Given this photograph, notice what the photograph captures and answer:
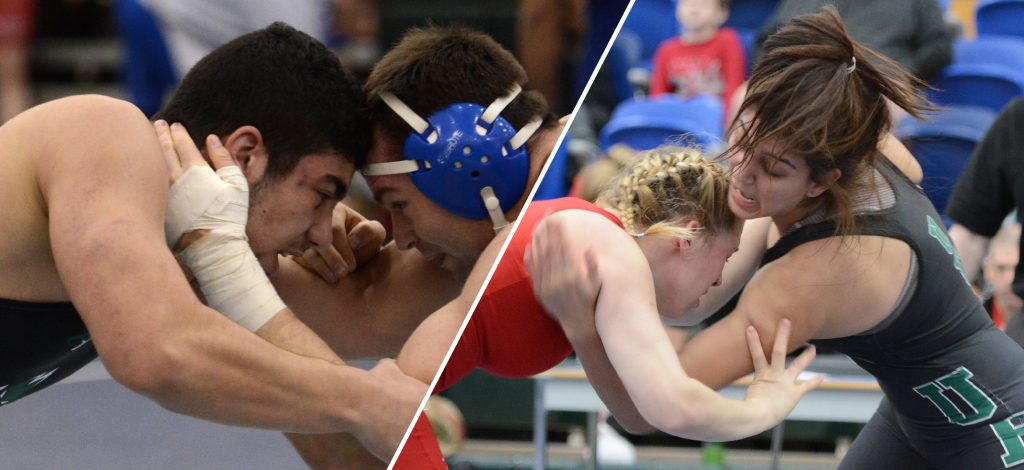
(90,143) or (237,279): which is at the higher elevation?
(90,143)

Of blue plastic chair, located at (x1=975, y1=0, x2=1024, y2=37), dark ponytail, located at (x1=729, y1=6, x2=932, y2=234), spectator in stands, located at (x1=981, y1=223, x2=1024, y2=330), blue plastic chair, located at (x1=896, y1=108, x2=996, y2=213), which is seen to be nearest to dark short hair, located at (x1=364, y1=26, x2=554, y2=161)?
dark ponytail, located at (x1=729, y1=6, x2=932, y2=234)

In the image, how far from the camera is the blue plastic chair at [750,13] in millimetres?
1296

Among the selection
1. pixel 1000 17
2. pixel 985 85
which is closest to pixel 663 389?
pixel 985 85

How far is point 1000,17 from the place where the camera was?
290cm

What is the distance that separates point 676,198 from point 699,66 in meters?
0.79

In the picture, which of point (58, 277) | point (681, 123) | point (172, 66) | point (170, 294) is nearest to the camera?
point (170, 294)

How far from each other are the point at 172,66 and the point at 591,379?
3.23ft

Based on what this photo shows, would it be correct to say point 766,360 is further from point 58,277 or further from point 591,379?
point 58,277

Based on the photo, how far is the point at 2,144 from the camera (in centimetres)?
104

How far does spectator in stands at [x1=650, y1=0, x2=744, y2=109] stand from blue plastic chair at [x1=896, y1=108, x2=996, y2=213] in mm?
247

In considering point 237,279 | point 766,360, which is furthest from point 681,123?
point 237,279

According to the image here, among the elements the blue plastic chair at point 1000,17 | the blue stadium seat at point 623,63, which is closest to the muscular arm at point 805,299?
the blue stadium seat at point 623,63

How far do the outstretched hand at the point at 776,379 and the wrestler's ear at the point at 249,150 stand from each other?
458 mm

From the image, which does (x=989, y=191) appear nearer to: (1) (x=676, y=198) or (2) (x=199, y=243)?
(1) (x=676, y=198)
